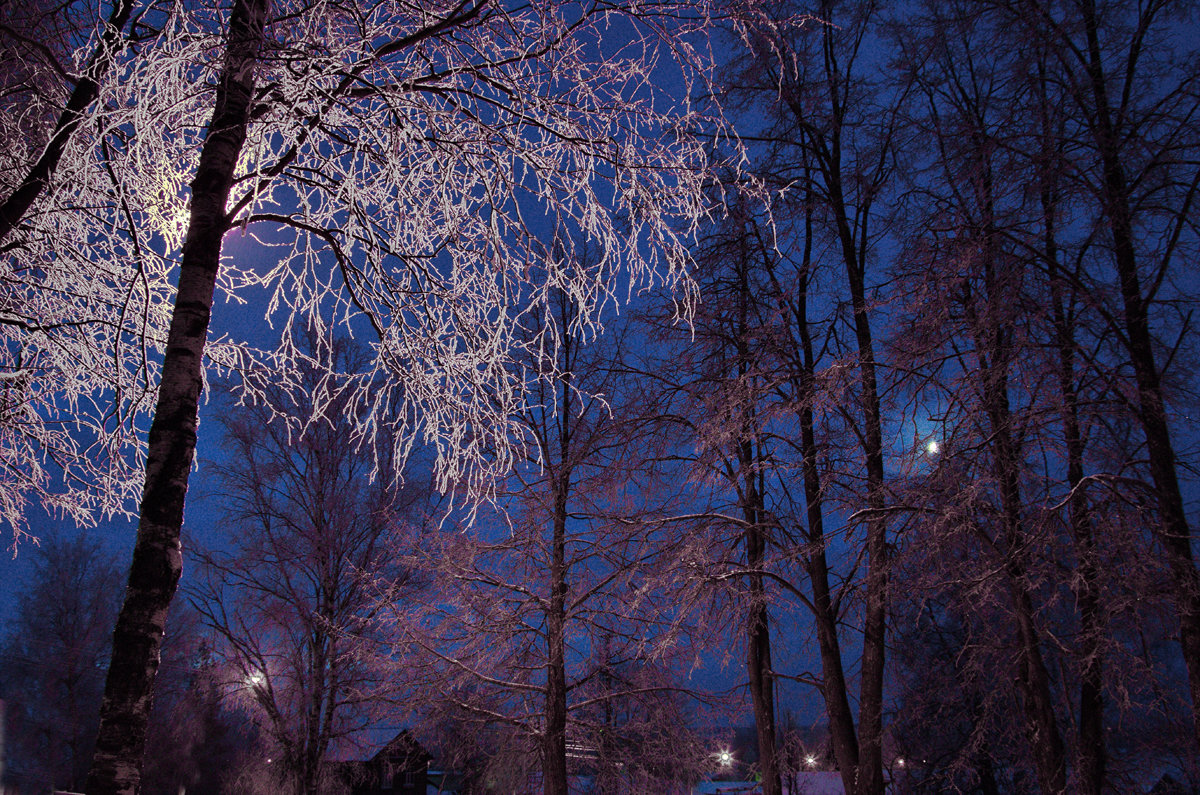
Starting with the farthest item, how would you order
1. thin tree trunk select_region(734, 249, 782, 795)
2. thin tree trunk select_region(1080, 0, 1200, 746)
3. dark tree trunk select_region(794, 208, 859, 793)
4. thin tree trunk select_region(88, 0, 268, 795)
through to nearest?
1. thin tree trunk select_region(734, 249, 782, 795)
2. dark tree trunk select_region(794, 208, 859, 793)
3. thin tree trunk select_region(1080, 0, 1200, 746)
4. thin tree trunk select_region(88, 0, 268, 795)

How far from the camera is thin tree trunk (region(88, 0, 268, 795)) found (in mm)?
3008

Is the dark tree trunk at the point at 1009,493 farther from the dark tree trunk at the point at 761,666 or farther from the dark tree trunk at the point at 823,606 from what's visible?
the dark tree trunk at the point at 761,666

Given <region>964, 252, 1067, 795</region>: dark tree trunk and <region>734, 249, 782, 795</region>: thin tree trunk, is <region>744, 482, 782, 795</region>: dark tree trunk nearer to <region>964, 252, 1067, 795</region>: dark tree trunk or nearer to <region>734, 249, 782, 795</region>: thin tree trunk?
<region>734, 249, 782, 795</region>: thin tree trunk

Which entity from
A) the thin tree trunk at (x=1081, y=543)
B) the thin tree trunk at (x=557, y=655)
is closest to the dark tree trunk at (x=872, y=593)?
the thin tree trunk at (x=1081, y=543)

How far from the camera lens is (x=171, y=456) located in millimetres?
3375

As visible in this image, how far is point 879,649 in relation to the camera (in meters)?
8.29

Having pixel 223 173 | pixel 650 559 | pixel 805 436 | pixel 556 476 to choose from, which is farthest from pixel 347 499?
pixel 223 173

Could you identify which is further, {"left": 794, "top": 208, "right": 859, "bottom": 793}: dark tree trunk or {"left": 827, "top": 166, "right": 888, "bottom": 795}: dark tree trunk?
{"left": 794, "top": 208, "right": 859, "bottom": 793}: dark tree trunk

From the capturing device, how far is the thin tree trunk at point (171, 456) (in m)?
3.01

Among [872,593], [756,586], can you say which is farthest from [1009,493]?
[756,586]

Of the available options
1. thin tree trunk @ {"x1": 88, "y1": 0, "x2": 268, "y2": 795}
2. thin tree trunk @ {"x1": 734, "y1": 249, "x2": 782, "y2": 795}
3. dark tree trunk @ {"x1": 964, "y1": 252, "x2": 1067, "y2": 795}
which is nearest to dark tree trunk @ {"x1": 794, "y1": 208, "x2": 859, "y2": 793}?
thin tree trunk @ {"x1": 734, "y1": 249, "x2": 782, "y2": 795}

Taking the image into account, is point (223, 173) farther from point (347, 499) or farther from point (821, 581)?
point (347, 499)

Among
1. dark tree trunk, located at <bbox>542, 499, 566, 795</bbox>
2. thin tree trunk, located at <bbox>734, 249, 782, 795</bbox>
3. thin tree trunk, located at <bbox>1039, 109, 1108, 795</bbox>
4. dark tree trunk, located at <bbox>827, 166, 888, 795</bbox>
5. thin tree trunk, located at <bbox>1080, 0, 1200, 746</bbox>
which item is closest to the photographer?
thin tree trunk, located at <bbox>1080, 0, 1200, 746</bbox>

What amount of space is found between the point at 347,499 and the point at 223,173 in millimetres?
11851
